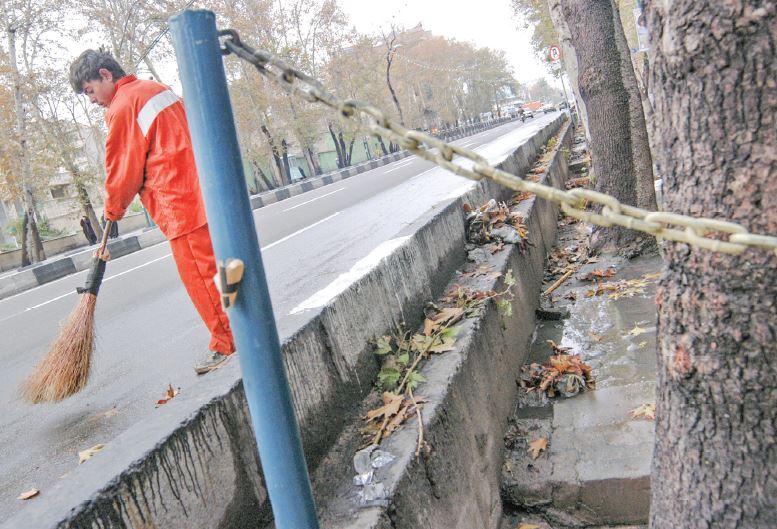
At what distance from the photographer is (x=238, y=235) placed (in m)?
1.30

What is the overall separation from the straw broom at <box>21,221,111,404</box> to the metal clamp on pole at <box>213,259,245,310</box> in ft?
7.92

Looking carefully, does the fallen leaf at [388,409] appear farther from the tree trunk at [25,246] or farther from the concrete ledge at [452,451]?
the tree trunk at [25,246]

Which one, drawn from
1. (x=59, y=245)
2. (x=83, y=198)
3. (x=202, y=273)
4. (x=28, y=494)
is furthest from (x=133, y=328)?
(x=59, y=245)

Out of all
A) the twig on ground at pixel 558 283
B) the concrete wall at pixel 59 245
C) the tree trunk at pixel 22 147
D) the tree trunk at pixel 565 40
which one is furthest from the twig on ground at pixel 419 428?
the concrete wall at pixel 59 245

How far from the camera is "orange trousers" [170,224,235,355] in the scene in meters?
3.32

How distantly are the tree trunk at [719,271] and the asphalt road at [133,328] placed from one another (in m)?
1.29

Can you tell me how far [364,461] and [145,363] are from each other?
117 inches

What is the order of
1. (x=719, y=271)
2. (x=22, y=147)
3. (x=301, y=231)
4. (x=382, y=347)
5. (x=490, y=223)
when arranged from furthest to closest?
1. (x=22, y=147)
2. (x=301, y=231)
3. (x=490, y=223)
4. (x=382, y=347)
5. (x=719, y=271)

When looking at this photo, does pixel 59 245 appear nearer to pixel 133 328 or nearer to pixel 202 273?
pixel 133 328

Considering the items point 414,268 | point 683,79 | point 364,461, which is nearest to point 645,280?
point 414,268

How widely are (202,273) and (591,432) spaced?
6.91 ft

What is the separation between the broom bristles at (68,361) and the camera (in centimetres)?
344

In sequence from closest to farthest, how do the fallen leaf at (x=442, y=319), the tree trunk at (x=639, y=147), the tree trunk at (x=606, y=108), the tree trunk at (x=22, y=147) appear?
the fallen leaf at (x=442, y=319) → the tree trunk at (x=606, y=108) → the tree trunk at (x=639, y=147) → the tree trunk at (x=22, y=147)

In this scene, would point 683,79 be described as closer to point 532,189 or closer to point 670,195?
point 670,195
